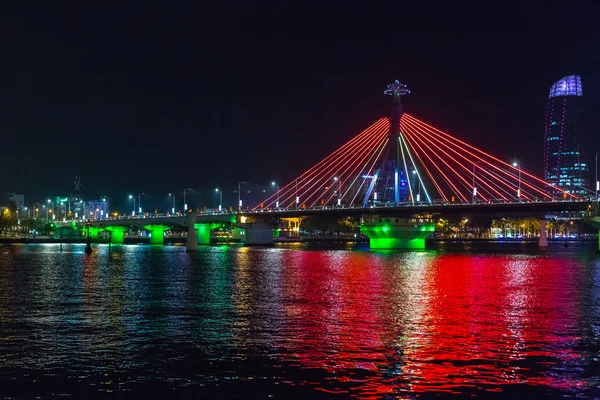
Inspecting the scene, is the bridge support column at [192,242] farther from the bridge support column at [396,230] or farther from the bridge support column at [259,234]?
the bridge support column at [259,234]

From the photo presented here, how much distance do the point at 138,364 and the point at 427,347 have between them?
7.80 meters

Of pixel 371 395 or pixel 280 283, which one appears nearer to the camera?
pixel 371 395

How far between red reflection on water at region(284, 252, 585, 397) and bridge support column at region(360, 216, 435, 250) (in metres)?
60.3

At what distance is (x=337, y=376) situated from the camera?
18.9 metres

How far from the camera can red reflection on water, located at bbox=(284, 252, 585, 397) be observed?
18781mm

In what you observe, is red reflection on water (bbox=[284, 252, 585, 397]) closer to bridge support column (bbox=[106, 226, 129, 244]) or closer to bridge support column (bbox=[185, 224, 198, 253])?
bridge support column (bbox=[185, 224, 198, 253])

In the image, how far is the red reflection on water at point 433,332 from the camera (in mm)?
18781

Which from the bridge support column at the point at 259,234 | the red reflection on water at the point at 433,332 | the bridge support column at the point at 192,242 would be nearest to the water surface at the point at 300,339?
the red reflection on water at the point at 433,332

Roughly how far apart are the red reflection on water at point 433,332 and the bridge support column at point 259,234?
8847 centimetres

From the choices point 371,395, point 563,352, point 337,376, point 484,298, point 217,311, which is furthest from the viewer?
point 484,298

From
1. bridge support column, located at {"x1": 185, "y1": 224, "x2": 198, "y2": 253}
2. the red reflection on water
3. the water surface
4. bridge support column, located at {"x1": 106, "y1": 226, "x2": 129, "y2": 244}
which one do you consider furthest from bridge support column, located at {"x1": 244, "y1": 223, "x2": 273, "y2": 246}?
the water surface

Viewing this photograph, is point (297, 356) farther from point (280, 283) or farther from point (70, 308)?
point (280, 283)

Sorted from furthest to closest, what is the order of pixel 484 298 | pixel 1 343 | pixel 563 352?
pixel 484 298
pixel 1 343
pixel 563 352

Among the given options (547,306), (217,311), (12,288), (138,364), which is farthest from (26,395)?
(12,288)
